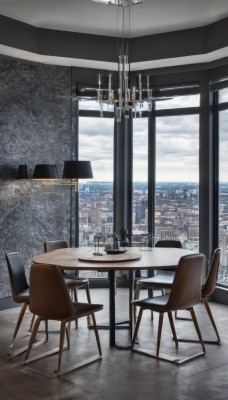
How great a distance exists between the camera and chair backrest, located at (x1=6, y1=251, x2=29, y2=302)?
470cm

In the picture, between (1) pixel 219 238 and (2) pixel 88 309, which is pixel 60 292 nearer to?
(2) pixel 88 309

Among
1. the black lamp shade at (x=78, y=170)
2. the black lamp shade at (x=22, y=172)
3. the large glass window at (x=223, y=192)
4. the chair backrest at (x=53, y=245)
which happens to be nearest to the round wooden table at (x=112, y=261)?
the chair backrest at (x=53, y=245)

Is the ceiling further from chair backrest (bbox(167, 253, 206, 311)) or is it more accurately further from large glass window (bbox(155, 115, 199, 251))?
chair backrest (bbox(167, 253, 206, 311))

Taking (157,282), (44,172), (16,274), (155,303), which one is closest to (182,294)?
(155,303)

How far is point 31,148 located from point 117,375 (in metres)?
3.56

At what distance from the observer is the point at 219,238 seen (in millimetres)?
6883

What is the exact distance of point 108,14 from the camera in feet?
19.9

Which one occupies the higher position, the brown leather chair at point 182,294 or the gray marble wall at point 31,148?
the gray marble wall at point 31,148

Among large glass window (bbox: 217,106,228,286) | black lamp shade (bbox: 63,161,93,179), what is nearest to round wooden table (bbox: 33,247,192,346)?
black lamp shade (bbox: 63,161,93,179)

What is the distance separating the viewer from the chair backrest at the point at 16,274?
4.70 metres

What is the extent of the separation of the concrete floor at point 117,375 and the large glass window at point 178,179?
228 centimetres

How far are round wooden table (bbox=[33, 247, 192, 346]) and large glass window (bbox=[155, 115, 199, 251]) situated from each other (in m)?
1.90

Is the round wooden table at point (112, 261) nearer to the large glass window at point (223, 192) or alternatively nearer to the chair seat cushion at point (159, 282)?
the chair seat cushion at point (159, 282)

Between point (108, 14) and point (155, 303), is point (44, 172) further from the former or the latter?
point (155, 303)
